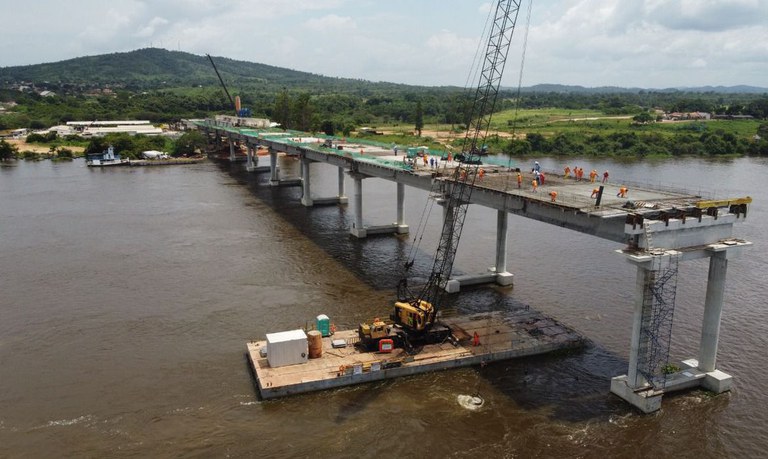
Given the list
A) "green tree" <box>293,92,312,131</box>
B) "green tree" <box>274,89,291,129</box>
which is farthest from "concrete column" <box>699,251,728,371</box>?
"green tree" <box>274,89,291,129</box>

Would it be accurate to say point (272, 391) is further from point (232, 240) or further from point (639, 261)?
point (232, 240)

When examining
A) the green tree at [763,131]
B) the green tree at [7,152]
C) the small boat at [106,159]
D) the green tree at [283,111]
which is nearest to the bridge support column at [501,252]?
the small boat at [106,159]

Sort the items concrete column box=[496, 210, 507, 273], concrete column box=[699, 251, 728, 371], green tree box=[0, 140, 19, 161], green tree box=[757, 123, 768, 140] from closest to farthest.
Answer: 1. concrete column box=[699, 251, 728, 371]
2. concrete column box=[496, 210, 507, 273]
3. green tree box=[0, 140, 19, 161]
4. green tree box=[757, 123, 768, 140]

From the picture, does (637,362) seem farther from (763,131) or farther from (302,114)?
(763,131)

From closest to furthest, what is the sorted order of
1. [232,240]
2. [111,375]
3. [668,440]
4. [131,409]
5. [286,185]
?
[668,440] < [131,409] < [111,375] < [232,240] < [286,185]

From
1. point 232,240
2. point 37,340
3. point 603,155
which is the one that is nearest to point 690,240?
point 37,340

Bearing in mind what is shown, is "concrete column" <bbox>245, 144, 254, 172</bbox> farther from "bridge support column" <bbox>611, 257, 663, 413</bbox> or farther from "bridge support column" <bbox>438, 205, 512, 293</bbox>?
"bridge support column" <bbox>611, 257, 663, 413</bbox>

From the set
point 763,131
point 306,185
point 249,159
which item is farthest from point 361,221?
point 763,131
